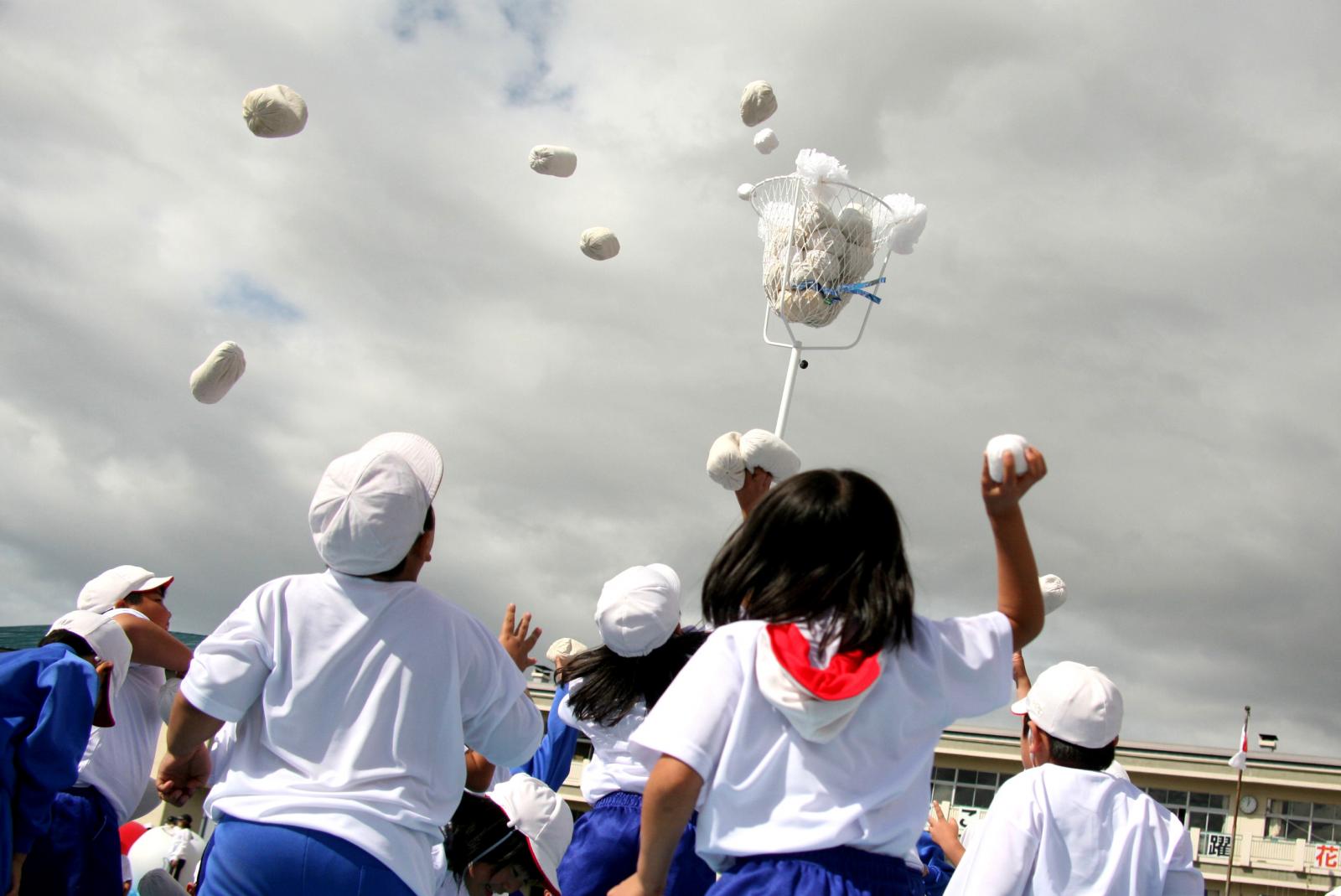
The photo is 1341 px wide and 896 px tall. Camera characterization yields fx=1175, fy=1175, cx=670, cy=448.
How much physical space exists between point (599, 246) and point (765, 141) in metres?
1.71

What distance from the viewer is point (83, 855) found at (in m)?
4.09

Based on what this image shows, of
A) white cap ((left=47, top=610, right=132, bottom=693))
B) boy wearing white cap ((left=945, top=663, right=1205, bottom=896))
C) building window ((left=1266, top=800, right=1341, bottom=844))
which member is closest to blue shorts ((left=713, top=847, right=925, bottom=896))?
boy wearing white cap ((left=945, top=663, right=1205, bottom=896))

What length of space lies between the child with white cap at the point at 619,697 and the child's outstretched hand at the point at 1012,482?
5.52 ft

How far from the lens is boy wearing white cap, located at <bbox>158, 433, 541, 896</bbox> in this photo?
2.78 metres

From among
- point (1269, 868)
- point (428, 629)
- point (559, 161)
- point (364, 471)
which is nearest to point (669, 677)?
point (428, 629)

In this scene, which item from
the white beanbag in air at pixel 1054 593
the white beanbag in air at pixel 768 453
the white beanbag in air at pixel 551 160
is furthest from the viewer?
the white beanbag in air at pixel 551 160

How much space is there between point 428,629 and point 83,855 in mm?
2022

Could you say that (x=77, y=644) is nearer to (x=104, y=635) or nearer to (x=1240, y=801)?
(x=104, y=635)

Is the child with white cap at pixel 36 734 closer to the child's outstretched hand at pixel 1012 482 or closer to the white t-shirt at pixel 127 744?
the white t-shirt at pixel 127 744

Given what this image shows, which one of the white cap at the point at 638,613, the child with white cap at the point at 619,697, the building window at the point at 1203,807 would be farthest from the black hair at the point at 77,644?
the building window at the point at 1203,807

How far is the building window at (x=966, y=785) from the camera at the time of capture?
40719 millimetres

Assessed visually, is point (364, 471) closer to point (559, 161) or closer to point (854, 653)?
point (854, 653)

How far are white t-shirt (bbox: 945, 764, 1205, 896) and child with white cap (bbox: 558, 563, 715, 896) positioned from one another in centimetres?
110

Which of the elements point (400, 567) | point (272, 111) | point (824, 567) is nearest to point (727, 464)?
point (400, 567)
